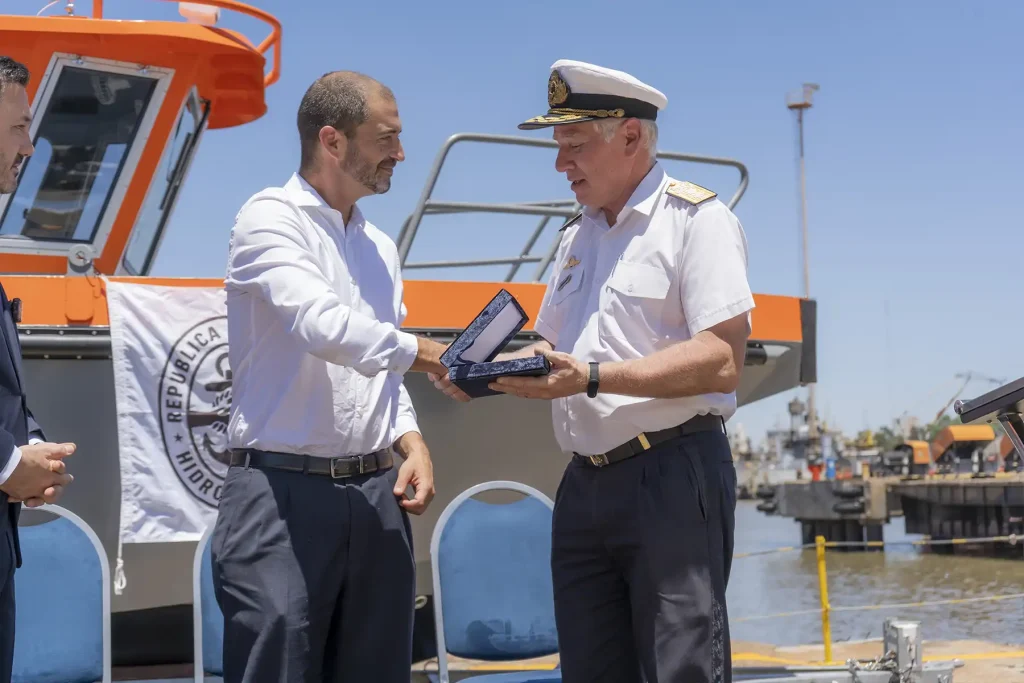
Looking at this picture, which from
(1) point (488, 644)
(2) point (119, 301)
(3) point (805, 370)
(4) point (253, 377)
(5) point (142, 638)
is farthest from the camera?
(3) point (805, 370)

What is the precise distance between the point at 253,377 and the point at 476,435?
227cm

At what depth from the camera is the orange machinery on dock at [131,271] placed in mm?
4082

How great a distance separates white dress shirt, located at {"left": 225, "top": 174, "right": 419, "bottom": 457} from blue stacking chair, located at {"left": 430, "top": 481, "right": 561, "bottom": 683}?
3.33ft

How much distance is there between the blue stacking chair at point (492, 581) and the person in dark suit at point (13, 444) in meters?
1.39


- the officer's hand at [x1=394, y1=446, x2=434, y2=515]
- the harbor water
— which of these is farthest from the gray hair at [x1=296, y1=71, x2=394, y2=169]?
the harbor water

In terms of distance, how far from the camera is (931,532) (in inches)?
1003

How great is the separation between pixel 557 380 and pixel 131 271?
3.38 m

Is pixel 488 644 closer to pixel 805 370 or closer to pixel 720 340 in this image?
→ pixel 720 340

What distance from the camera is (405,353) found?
86.7 inches

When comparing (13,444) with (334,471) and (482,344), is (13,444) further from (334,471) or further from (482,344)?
(482,344)

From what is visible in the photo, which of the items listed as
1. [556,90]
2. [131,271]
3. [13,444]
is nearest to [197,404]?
[131,271]

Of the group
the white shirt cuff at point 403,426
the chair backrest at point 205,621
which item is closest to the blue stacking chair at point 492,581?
the chair backrest at point 205,621

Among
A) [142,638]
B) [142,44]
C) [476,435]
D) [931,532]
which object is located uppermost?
[142,44]

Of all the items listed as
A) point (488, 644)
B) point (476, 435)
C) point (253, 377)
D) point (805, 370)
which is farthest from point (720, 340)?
point (805, 370)
